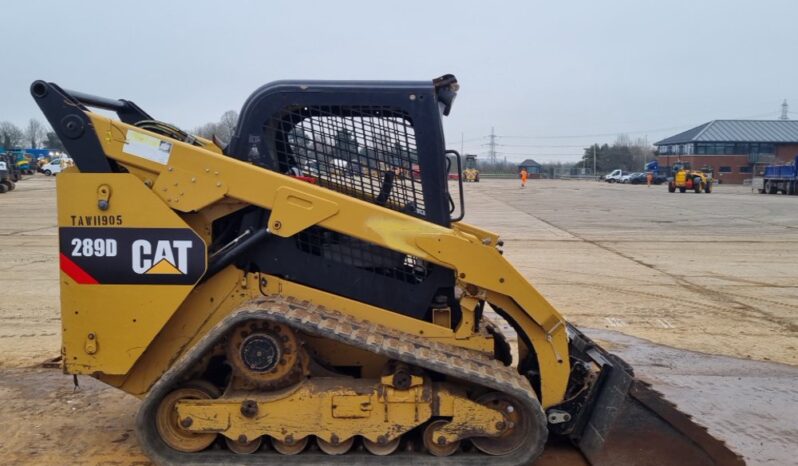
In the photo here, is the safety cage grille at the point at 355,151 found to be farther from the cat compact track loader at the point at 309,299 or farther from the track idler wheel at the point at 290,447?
the track idler wheel at the point at 290,447

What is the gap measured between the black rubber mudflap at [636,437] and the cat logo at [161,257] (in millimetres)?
2724

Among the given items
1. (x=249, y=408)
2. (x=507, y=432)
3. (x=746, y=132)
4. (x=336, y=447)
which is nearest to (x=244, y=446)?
(x=249, y=408)

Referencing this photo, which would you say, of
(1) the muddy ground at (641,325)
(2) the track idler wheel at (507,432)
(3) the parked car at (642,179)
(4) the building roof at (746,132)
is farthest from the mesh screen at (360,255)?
(4) the building roof at (746,132)

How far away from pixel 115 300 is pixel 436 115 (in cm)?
227

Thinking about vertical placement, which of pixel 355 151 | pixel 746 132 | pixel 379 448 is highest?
pixel 746 132

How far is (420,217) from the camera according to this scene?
4.44 metres

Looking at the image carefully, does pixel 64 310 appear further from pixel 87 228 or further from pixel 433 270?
pixel 433 270

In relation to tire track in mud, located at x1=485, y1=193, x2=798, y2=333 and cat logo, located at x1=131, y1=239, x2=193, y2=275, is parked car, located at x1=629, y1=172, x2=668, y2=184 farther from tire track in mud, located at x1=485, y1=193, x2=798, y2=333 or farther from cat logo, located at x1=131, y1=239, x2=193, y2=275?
cat logo, located at x1=131, y1=239, x2=193, y2=275

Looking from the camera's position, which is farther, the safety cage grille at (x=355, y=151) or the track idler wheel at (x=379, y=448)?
the safety cage grille at (x=355, y=151)

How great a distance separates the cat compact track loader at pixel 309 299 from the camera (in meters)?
3.93

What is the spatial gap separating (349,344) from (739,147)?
87702mm

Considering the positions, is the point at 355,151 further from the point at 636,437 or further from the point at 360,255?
the point at 636,437

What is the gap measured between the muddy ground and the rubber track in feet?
2.00

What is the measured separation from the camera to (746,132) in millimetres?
82500
